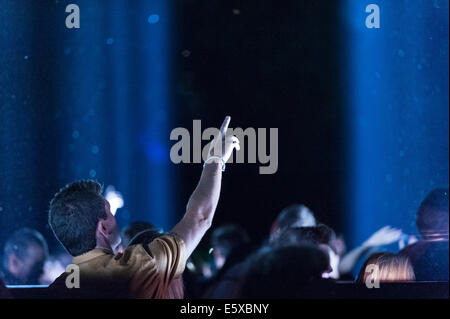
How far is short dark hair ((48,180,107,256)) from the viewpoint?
173 cm

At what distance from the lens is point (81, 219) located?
1.73m

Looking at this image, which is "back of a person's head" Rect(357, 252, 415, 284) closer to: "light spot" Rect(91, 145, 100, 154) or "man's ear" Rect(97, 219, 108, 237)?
"man's ear" Rect(97, 219, 108, 237)

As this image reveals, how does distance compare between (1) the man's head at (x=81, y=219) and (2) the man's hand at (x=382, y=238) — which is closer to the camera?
(1) the man's head at (x=81, y=219)

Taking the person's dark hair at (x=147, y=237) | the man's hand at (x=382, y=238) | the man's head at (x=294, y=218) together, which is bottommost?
the man's hand at (x=382, y=238)

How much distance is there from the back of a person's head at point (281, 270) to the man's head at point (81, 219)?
0.66 metres

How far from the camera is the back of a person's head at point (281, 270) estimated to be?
1.20m

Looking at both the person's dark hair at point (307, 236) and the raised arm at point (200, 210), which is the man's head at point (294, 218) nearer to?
the person's dark hair at point (307, 236)

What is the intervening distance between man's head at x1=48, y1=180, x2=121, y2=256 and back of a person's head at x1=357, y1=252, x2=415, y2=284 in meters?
0.89

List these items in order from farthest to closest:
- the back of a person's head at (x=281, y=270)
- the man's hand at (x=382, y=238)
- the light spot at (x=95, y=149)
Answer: the light spot at (x=95, y=149) < the man's hand at (x=382, y=238) < the back of a person's head at (x=281, y=270)

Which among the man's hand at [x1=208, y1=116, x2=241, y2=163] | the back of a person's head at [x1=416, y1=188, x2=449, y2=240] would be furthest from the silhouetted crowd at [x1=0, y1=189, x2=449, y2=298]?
the man's hand at [x1=208, y1=116, x2=241, y2=163]

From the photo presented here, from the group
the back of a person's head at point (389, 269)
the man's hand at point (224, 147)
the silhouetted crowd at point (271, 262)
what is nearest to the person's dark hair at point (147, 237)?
the silhouetted crowd at point (271, 262)
